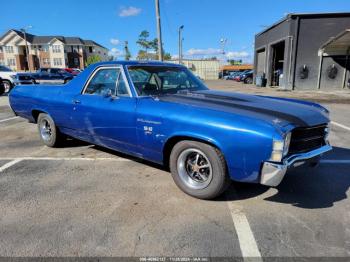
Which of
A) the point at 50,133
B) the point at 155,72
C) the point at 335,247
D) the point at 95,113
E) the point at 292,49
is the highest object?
the point at 292,49

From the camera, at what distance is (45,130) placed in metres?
5.73

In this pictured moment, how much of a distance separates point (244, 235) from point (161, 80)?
259cm

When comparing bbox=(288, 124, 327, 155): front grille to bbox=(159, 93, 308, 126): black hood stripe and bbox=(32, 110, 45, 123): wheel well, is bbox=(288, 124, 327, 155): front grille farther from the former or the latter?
bbox=(32, 110, 45, 123): wheel well

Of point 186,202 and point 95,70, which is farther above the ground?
point 95,70

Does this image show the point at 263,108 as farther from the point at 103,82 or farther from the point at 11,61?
the point at 11,61

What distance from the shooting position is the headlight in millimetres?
2838

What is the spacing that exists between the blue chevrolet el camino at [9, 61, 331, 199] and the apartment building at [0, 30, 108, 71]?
73809mm

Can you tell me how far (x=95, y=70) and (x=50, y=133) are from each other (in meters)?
1.76

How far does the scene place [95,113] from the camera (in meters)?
4.32

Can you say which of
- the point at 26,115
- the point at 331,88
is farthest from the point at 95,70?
the point at 331,88

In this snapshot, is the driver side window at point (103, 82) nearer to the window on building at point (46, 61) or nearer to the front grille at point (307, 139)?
the front grille at point (307, 139)

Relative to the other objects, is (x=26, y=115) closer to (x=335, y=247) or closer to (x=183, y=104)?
(x=183, y=104)

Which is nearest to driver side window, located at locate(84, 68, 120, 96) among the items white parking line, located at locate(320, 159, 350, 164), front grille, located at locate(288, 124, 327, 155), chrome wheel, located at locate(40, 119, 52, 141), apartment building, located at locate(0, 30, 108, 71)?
chrome wheel, located at locate(40, 119, 52, 141)

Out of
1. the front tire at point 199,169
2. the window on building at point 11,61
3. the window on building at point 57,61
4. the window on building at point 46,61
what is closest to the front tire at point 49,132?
the front tire at point 199,169
